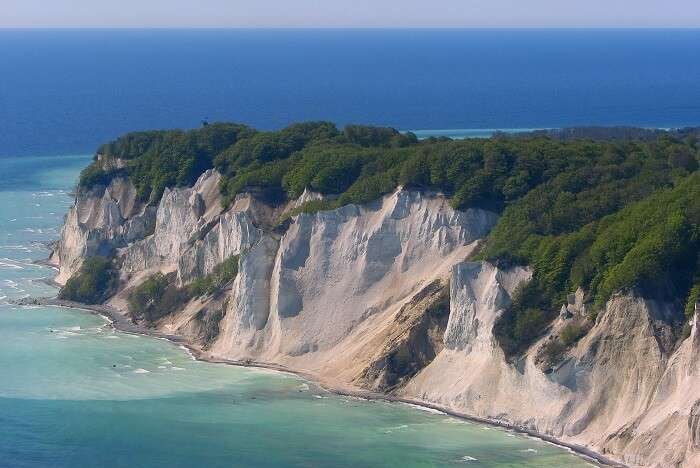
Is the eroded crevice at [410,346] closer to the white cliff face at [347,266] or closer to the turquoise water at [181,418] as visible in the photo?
the turquoise water at [181,418]

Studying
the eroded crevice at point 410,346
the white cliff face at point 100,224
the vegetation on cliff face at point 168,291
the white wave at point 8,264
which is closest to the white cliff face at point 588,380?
the eroded crevice at point 410,346

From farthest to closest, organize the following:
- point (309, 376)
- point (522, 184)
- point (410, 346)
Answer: point (522, 184)
point (309, 376)
point (410, 346)

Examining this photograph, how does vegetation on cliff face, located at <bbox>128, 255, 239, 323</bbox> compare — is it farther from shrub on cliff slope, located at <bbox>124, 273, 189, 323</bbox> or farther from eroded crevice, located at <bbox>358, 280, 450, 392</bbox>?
eroded crevice, located at <bbox>358, 280, 450, 392</bbox>

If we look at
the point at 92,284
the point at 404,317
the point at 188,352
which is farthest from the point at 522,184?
the point at 92,284

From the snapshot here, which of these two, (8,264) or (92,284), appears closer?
(92,284)

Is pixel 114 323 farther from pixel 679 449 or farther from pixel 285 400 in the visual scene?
pixel 679 449

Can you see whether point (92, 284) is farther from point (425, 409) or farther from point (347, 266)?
point (425, 409)

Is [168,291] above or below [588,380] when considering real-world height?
above

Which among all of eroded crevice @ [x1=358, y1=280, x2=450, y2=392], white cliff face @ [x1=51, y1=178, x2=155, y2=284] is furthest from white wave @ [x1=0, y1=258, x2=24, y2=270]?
eroded crevice @ [x1=358, y1=280, x2=450, y2=392]
